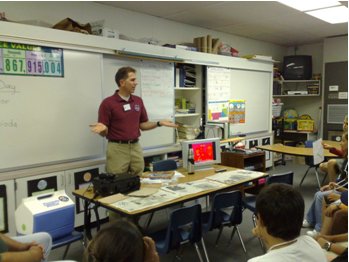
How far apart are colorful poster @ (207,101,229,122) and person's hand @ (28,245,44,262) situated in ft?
11.8

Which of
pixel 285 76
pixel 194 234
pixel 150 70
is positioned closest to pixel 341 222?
pixel 194 234

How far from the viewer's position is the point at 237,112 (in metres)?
5.81

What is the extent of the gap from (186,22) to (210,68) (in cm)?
89

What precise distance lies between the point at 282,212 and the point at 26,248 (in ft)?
5.37

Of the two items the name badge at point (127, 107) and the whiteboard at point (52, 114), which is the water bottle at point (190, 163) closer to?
the name badge at point (127, 107)

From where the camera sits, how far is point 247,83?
6039mm

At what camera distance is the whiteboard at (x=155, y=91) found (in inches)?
165

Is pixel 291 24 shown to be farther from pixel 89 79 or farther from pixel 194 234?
pixel 194 234

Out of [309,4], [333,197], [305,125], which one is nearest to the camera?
[333,197]

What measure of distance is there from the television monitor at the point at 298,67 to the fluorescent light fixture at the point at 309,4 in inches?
114

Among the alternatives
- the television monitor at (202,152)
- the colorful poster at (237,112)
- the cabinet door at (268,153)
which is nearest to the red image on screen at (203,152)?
the television monitor at (202,152)

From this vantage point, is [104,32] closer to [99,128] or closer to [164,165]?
[99,128]

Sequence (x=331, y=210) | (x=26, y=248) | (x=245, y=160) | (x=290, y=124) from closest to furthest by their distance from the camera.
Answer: (x=26, y=248) < (x=331, y=210) < (x=245, y=160) < (x=290, y=124)

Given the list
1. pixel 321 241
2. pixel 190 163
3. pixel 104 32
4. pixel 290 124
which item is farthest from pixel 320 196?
pixel 290 124
